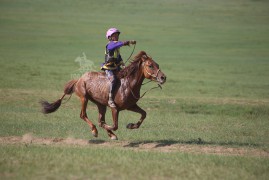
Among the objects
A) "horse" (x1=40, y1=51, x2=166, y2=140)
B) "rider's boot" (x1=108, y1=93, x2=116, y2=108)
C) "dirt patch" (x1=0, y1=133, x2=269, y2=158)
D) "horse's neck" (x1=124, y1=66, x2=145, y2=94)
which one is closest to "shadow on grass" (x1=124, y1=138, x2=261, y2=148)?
"dirt patch" (x1=0, y1=133, x2=269, y2=158)

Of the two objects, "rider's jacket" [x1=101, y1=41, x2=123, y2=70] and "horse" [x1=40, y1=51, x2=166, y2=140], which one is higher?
"rider's jacket" [x1=101, y1=41, x2=123, y2=70]

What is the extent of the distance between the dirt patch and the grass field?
0.07 feet

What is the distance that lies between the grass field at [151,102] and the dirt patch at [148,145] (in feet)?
0.07

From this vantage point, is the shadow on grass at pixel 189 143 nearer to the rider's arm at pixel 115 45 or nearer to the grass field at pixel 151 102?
the grass field at pixel 151 102

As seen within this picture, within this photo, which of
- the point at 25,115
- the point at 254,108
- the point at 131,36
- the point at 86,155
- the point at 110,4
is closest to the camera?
the point at 86,155

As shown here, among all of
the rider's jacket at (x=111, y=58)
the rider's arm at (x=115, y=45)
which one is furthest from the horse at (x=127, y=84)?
the rider's arm at (x=115, y=45)

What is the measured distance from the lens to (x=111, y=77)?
11453 mm

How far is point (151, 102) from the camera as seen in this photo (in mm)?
20750

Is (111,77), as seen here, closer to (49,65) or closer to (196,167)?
(196,167)

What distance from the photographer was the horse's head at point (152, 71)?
36.2ft

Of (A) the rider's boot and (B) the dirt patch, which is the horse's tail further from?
(A) the rider's boot

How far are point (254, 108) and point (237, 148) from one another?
8.58m

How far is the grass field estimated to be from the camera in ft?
29.3

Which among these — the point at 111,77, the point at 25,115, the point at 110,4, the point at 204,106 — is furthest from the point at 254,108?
the point at 110,4
